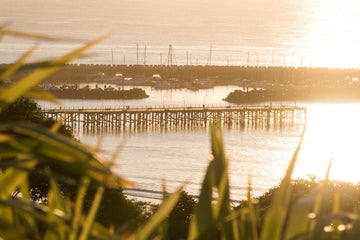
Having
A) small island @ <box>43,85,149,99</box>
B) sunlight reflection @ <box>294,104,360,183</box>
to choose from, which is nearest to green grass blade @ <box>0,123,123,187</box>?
sunlight reflection @ <box>294,104,360,183</box>

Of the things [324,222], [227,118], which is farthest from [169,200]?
[227,118]

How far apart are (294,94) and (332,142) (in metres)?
39.3

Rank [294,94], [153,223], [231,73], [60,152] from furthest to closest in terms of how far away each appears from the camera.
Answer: [231,73] < [294,94] < [153,223] < [60,152]

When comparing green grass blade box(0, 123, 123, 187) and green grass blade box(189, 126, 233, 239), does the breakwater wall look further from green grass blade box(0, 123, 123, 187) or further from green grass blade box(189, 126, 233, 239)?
green grass blade box(0, 123, 123, 187)

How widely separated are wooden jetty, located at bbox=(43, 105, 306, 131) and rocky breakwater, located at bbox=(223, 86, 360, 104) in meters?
20.5

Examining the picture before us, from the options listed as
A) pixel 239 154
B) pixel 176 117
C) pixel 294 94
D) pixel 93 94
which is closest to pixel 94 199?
pixel 239 154

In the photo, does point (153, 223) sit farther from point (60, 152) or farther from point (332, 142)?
point (332, 142)

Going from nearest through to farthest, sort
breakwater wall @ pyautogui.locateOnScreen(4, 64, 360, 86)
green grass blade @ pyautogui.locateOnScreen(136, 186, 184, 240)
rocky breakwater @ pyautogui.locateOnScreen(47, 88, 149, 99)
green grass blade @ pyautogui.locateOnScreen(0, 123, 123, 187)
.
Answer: green grass blade @ pyautogui.locateOnScreen(0, 123, 123, 187) < green grass blade @ pyautogui.locateOnScreen(136, 186, 184, 240) < rocky breakwater @ pyautogui.locateOnScreen(47, 88, 149, 99) < breakwater wall @ pyautogui.locateOnScreen(4, 64, 360, 86)

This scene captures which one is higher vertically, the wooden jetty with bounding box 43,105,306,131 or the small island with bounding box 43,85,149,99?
the small island with bounding box 43,85,149,99

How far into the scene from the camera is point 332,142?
238 feet

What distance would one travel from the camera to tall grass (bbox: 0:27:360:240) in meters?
1.80

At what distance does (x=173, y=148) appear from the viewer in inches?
2576

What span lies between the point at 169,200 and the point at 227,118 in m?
78.2

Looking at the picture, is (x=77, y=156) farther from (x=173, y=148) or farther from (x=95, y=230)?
(x=173, y=148)
